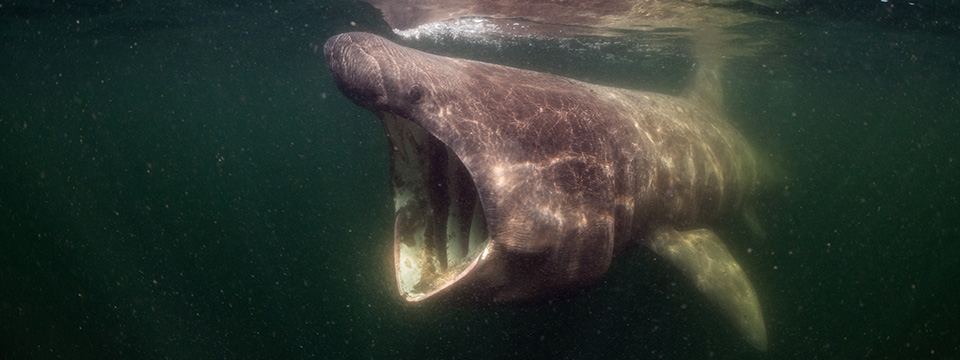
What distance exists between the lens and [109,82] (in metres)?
32.7

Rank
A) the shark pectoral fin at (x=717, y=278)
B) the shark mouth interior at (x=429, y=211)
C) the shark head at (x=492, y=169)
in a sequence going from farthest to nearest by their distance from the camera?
the shark pectoral fin at (x=717, y=278) → the shark mouth interior at (x=429, y=211) → the shark head at (x=492, y=169)

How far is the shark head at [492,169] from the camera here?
2.92 metres

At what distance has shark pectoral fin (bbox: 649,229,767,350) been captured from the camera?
414 centimetres

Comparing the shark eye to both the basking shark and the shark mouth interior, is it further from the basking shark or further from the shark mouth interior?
the shark mouth interior

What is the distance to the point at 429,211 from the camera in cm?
367

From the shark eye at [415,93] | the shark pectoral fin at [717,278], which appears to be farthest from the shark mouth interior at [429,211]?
the shark pectoral fin at [717,278]

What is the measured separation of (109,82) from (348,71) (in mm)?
40065

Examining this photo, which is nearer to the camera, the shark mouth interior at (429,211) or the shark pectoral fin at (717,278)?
the shark mouth interior at (429,211)

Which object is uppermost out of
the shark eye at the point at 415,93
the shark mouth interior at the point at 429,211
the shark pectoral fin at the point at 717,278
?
the shark eye at the point at 415,93

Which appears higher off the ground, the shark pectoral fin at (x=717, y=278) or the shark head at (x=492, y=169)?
the shark head at (x=492, y=169)

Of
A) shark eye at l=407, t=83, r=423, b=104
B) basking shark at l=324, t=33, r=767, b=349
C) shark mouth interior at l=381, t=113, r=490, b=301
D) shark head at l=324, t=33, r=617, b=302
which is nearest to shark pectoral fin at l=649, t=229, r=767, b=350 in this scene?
basking shark at l=324, t=33, r=767, b=349

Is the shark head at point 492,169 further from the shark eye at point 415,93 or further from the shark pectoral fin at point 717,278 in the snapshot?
the shark pectoral fin at point 717,278

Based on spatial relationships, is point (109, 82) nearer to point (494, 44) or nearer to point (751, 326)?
point (494, 44)

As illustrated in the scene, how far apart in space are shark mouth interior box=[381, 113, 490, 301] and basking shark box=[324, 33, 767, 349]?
1 centimetres
